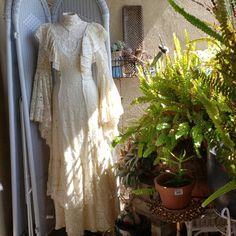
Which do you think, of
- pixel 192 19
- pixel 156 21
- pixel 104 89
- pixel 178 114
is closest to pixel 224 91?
pixel 192 19

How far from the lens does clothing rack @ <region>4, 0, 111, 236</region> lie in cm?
173

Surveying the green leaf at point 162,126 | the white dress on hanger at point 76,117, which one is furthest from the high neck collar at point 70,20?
the green leaf at point 162,126

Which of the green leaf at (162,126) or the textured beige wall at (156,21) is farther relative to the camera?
the textured beige wall at (156,21)

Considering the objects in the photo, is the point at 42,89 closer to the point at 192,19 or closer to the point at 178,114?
the point at 178,114

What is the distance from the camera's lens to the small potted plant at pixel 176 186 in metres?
1.21

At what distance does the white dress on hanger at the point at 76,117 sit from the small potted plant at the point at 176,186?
61cm

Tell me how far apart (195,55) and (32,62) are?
0.94 m

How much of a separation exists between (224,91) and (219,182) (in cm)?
29

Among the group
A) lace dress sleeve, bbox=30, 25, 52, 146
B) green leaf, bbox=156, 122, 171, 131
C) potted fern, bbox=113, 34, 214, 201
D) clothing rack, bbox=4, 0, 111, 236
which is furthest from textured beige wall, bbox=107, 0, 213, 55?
green leaf, bbox=156, 122, 171, 131

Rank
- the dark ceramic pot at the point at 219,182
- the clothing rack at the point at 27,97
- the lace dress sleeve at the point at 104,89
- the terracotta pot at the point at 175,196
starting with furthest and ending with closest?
the lace dress sleeve at the point at 104,89 < the clothing rack at the point at 27,97 < the terracotta pot at the point at 175,196 < the dark ceramic pot at the point at 219,182

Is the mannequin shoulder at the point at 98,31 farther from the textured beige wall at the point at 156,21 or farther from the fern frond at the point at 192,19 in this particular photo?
the fern frond at the point at 192,19

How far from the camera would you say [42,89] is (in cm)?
181

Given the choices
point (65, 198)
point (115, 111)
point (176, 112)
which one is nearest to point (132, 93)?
point (115, 111)

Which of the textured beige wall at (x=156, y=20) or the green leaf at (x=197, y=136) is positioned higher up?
the textured beige wall at (x=156, y=20)
